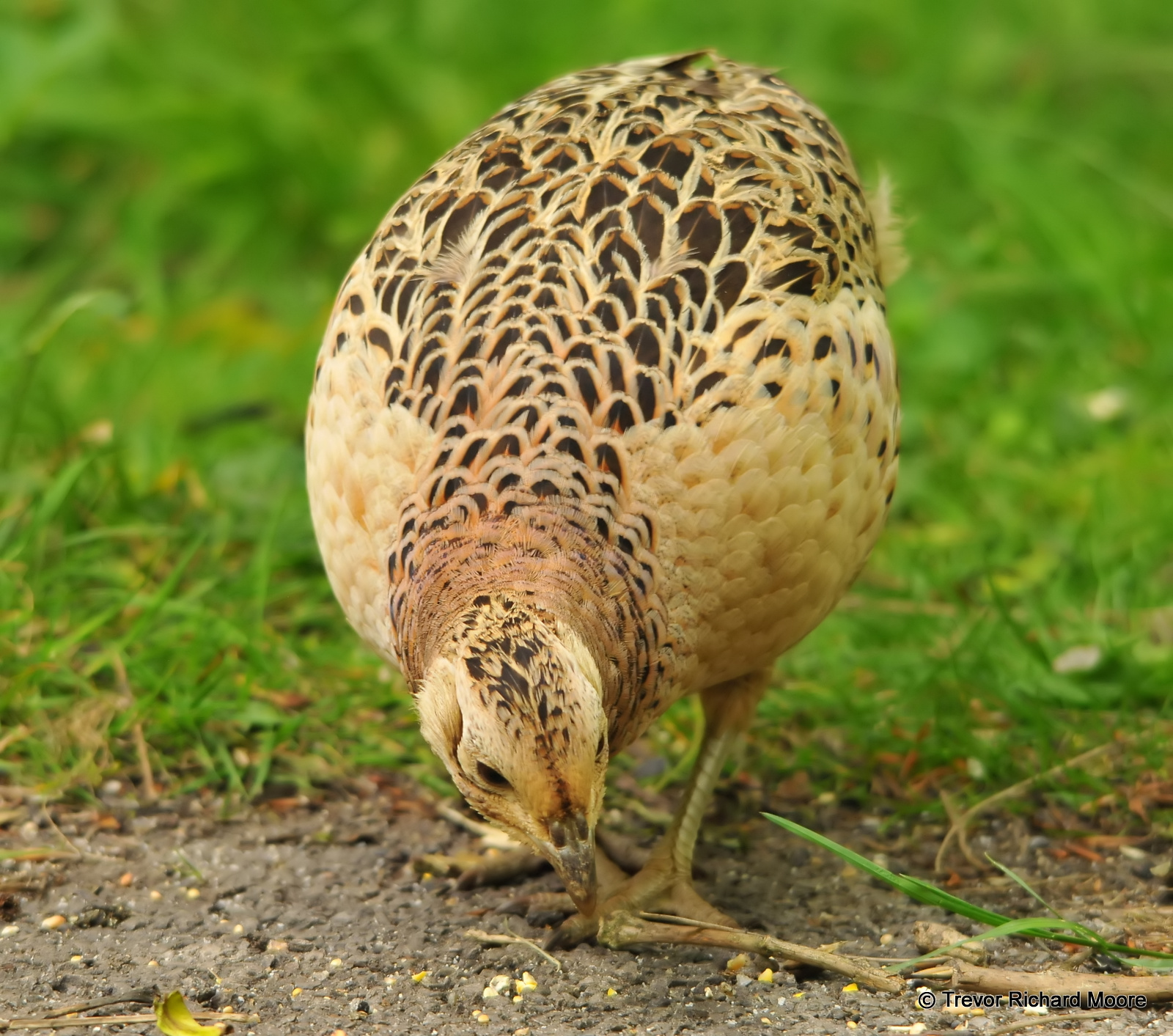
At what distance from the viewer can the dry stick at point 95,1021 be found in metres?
3.35

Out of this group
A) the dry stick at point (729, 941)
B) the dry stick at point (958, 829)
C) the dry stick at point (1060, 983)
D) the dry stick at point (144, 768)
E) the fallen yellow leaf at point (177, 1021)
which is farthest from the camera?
the dry stick at point (144, 768)

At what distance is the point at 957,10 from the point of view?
345 inches

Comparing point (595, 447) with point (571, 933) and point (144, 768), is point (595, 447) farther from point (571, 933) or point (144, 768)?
point (144, 768)

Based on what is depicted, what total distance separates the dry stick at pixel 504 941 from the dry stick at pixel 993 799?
42.8 inches

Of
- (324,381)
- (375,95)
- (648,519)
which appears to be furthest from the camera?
(375,95)

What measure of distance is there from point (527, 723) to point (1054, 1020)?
1.28m

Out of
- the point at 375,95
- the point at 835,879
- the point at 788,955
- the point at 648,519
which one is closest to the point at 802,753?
the point at 835,879

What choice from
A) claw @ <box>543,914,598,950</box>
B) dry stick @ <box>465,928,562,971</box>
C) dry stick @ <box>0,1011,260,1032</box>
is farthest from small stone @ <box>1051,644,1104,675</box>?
dry stick @ <box>0,1011,260,1032</box>

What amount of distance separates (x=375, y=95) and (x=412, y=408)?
4355 millimetres

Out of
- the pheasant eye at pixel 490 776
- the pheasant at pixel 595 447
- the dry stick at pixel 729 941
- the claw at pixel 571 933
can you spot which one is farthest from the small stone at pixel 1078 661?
the pheasant eye at pixel 490 776

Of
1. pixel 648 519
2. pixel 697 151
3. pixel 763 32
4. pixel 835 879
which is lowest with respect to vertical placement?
pixel 835 879

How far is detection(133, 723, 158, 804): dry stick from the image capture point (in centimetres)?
438

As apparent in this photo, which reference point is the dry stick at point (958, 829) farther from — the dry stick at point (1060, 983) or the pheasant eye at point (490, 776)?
the pheasant eye at point (490, 776)

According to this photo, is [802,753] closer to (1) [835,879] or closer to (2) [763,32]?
(1) [835,879]
